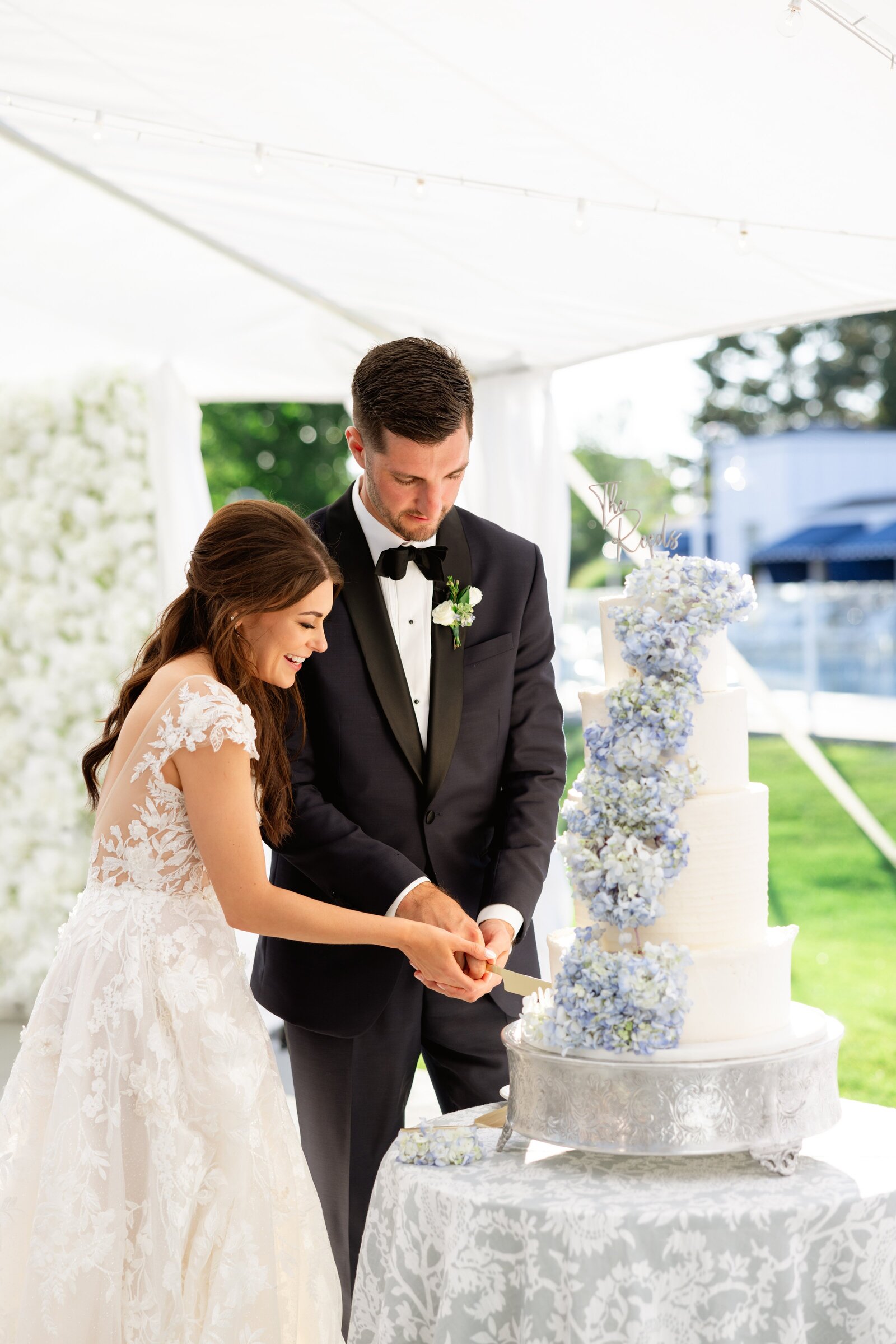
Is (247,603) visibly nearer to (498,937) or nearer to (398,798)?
(398,798)

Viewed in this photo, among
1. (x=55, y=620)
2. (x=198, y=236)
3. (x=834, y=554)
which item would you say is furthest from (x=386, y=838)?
(x=834, y=554)

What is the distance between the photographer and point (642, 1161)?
6.71 ft

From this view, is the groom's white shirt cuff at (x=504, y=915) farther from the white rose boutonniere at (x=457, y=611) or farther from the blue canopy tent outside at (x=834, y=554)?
the blue canopy tent outside at (x=834, y=554)

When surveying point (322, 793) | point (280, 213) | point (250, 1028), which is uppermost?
point (280, 213)

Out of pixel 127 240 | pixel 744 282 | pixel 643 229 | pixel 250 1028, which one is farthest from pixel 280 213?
pixel 250 1028

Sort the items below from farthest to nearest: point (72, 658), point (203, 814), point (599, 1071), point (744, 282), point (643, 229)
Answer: point (72, 658), point (744, 282), point (643, 229), point (203, 814), point (599, 1071)

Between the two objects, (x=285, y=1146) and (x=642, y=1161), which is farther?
(x=285, y=1146)

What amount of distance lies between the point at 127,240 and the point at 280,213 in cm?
89

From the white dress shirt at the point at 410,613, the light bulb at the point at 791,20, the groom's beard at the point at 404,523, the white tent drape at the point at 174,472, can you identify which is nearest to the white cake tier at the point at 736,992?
the white dress shirt at the point at 410,613

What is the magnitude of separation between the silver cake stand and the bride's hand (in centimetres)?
30

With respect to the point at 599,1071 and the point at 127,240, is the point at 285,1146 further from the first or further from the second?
the point at 127,240

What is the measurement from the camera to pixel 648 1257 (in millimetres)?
1814

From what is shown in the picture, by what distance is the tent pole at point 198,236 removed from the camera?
165 inches

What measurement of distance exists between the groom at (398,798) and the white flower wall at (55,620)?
3.41 meters
